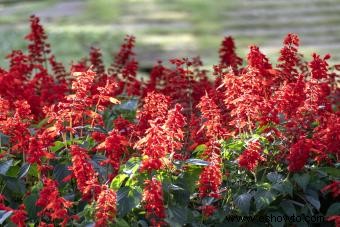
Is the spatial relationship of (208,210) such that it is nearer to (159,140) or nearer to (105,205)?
(159,140)

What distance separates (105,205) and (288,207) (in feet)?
2.44

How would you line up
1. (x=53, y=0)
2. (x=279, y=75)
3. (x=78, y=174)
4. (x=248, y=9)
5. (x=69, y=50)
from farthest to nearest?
(x=53, y=0)
(x=248, y=9)
(x=69, y=50)
(x=279, y=75)
(x=78, y=174)

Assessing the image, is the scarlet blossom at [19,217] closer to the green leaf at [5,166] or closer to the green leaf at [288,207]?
the green leaf at [5,166]

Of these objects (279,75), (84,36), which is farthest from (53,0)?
(279,75)

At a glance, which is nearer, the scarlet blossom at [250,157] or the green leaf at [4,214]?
the green leaf at [4,214]

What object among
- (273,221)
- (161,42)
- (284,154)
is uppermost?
(284,154)

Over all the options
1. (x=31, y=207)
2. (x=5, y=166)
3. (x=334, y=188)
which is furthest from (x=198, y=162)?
(x=5, y=166)

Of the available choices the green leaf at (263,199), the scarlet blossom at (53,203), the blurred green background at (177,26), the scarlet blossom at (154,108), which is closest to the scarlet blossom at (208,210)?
the green leaf at (263,199)

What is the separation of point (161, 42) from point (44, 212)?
830 centimetres

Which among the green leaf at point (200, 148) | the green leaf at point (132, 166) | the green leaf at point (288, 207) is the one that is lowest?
the green leaf at point (288, 207)

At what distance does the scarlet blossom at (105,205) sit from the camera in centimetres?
269

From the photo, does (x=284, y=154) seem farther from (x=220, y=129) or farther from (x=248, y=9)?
(x=248, y=9)

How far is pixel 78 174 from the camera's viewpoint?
9.41ft

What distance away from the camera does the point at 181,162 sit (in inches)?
120
